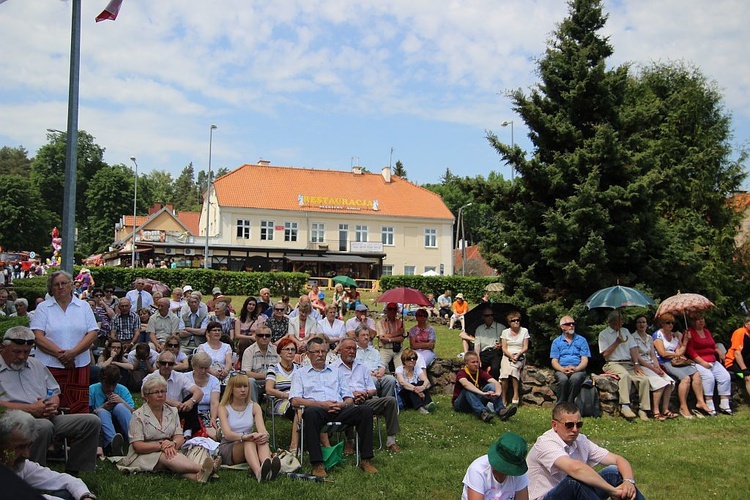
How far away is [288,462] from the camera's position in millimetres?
6891

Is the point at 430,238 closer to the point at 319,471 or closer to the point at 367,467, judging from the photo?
the point at 367,467

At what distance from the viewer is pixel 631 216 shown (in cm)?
1316

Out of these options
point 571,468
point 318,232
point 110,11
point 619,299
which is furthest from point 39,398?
point 318,232

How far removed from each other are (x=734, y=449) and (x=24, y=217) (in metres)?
73.6

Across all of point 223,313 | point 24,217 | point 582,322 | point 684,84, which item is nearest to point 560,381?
point 582,322

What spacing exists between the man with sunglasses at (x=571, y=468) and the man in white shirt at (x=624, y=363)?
5.43 meters

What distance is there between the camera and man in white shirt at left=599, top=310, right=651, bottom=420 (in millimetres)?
10461

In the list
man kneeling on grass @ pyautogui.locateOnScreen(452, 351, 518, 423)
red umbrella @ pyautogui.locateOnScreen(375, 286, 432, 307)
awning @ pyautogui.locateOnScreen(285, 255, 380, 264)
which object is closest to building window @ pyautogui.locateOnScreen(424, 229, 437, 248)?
awning @ pyautogui.locateOnScreen(285, 255, 380, 264)

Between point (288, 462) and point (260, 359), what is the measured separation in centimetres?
248

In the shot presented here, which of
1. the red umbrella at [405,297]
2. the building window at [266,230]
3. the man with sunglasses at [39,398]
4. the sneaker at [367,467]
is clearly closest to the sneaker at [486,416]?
the sneaker at [367,467]

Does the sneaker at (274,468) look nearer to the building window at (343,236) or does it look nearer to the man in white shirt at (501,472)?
the man in white shirt at (501,472)

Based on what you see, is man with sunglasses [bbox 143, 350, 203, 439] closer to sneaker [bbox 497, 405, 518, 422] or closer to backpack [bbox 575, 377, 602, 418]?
sneaker [bbox 497, 405, 518, 422]

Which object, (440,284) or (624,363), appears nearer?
(624,363)

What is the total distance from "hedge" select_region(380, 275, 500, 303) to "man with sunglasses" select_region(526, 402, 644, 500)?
31631 mm
